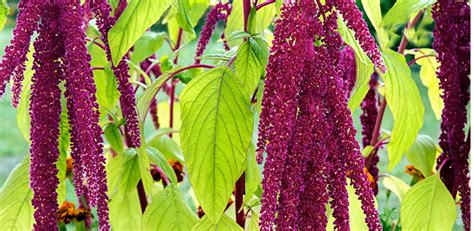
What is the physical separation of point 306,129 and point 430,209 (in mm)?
273

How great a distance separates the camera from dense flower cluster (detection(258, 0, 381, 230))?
0.50 meters

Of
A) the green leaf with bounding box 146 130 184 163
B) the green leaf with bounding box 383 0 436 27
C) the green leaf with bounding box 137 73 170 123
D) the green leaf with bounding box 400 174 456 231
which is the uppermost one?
the green leaf with bounding box 383 0 436 27

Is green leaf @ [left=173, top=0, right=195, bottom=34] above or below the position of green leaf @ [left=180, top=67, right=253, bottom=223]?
above

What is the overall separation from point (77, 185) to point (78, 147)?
30 millimetres

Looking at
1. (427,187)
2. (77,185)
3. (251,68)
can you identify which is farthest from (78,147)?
(427,187)

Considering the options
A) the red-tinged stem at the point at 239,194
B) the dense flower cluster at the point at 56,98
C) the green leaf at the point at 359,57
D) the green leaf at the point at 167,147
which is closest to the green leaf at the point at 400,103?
the green leaf at the point at 359,57

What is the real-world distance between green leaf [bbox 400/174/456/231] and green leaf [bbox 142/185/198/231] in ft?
0.66

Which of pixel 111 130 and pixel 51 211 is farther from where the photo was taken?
pixel 111 130

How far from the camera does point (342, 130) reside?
1.70 feet

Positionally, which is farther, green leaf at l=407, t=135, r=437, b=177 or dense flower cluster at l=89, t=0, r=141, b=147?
green leaf at l=407, t=135, r=437, b=177

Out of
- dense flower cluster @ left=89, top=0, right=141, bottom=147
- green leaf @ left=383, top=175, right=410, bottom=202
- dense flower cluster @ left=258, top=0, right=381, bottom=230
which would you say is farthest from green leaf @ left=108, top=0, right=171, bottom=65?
green leaf @ left=383, top=175, right=410, bottom=202

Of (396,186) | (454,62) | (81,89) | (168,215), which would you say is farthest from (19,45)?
(396,186)

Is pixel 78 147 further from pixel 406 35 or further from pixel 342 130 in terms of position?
pixel 406 35

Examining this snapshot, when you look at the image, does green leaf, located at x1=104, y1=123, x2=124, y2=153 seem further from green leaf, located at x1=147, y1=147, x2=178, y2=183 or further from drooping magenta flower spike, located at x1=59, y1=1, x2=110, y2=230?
drooping magenta flower spike, located at x1=59, y1=1, x2=110, y2=230
